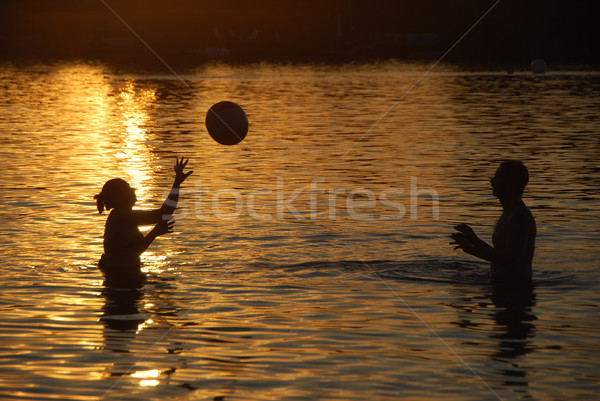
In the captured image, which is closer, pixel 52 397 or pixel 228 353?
pixel 52 397

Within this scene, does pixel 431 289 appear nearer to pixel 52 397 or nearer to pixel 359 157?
pixel 52 397

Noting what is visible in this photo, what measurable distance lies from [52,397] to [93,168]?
18031 mm

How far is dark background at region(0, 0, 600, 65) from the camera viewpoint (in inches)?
5217

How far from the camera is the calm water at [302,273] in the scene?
10.0 meters

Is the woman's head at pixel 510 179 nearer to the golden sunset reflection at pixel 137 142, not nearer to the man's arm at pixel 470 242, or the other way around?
the man's arm at pixel 470 242

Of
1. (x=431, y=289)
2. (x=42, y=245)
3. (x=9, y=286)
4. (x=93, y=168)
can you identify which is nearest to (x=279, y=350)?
(x=431, y=289)

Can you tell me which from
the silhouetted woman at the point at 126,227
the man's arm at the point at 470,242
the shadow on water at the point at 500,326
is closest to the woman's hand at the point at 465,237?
the man's arm at the point at 470,242

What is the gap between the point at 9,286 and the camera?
1389 centimetres

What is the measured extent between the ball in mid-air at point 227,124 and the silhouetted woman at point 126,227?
4505 millimetres

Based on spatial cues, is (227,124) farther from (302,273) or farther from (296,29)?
(296,29)

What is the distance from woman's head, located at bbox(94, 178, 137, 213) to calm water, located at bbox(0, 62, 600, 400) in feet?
3.82

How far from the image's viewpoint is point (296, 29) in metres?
170

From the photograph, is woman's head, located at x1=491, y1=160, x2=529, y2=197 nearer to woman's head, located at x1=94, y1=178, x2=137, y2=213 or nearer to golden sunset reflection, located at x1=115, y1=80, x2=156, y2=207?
woman's head, located at x1=94, y1=178, x2=137, y2=213

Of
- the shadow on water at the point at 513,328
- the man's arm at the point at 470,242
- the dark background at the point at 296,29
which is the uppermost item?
the dark background at the point at 296,29
